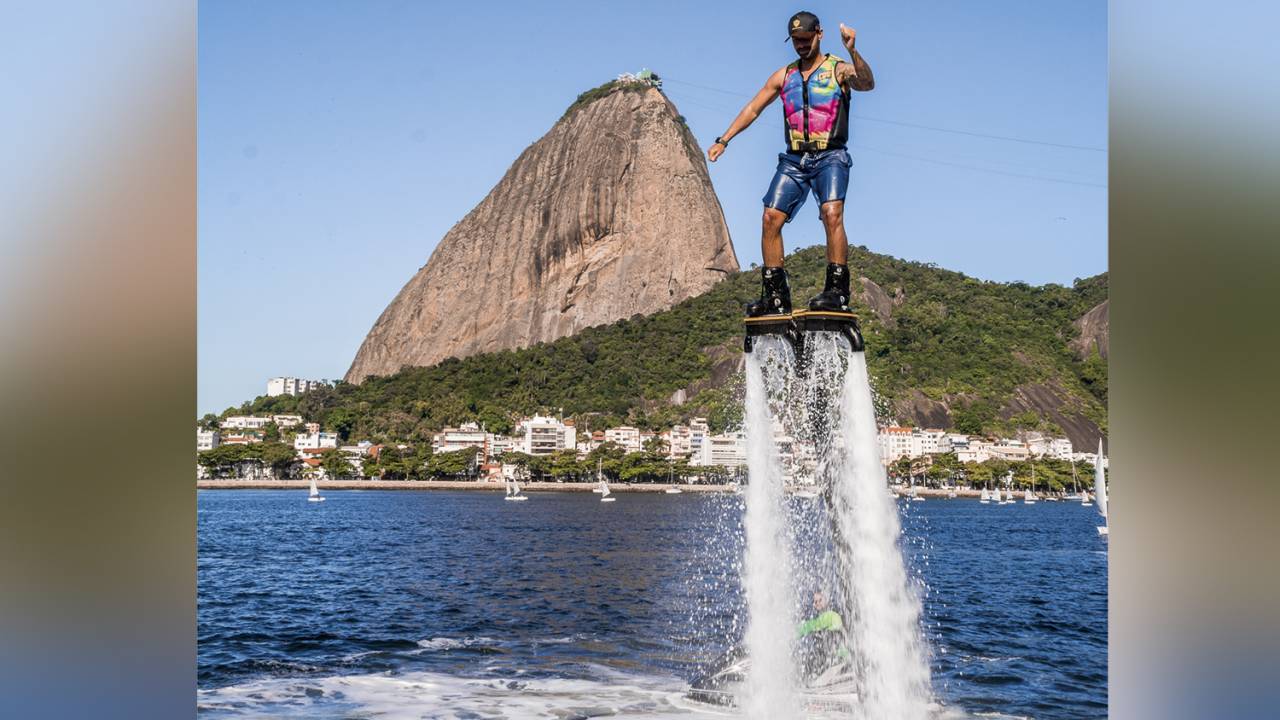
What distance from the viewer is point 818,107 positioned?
30.3 feet

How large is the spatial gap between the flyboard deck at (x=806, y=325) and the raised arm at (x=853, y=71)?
1.71 meters

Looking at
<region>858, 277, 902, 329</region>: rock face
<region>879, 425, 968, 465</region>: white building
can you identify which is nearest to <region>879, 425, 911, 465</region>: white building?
<region>879, 425, 968, 465</region>: white building

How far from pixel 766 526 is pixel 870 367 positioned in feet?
299

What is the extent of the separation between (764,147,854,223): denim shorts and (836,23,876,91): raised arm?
1.63 ft

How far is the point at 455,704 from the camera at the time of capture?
17.5 m

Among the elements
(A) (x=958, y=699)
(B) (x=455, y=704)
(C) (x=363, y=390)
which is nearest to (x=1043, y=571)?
(A) (x=958, y=699)

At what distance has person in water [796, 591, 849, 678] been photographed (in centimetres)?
1466

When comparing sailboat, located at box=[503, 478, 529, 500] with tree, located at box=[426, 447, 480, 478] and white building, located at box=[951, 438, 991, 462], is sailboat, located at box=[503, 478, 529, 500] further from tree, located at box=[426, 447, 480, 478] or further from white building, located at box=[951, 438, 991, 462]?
A: white building, located at box=[951, 438, 991, 462]

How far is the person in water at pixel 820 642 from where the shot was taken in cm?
1466

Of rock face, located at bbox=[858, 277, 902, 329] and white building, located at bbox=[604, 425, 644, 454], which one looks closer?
rock face, located at bbox=[858, 277, 902, 329]

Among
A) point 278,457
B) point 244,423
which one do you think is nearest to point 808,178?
point 278,457
